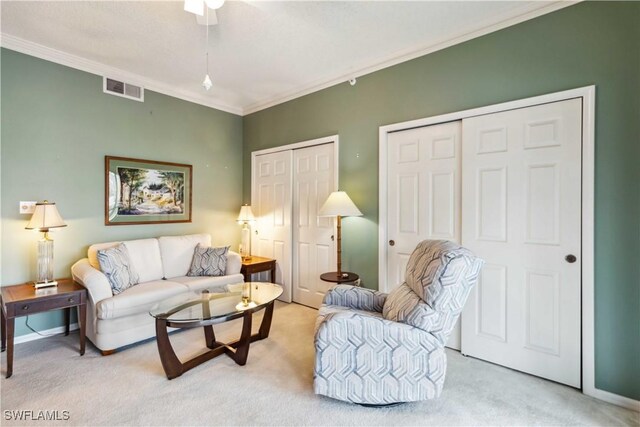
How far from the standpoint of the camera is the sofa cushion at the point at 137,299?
8.38 ft

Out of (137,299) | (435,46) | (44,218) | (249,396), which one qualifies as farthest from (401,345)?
(44,218)

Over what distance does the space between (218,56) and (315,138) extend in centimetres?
133

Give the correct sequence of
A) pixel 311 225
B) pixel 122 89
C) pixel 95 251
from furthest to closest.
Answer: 1. pixel 311 225
2. pixel 122 89
3. pixel 95 251

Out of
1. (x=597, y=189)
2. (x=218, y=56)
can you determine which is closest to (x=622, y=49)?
(x=597, y=189)

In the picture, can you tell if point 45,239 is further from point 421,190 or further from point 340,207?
point 421,190

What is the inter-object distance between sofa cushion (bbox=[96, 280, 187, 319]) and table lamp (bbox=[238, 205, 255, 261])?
1148 millimetres

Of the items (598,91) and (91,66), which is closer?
(598,91)

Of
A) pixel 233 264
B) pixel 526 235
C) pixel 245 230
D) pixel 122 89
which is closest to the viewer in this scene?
pixel 526 235

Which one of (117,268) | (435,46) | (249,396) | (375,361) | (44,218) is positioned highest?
(435,46)

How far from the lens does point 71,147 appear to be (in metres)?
3.11

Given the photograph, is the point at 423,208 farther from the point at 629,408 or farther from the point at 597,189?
the point at 629,408

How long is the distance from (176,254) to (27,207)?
1365 mm

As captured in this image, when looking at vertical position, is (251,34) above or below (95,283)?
above

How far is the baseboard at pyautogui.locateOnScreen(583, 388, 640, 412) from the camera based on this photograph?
193 centimetres
